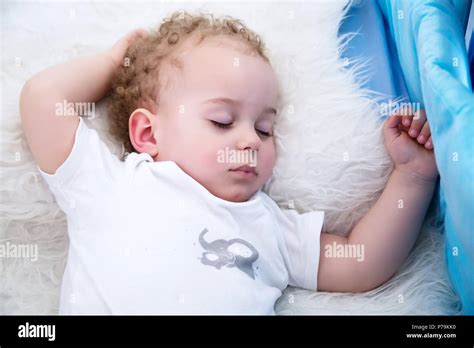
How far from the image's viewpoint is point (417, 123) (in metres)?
1.08

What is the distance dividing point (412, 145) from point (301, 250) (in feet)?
0.74

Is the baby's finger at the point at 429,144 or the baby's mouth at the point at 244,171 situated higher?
the baby's finger at the point at 429,144

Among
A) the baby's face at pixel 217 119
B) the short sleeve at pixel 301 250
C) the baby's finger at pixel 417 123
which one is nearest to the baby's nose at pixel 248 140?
the baby's face at pixel 217 119

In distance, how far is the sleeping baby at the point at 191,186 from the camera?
3.15 feet

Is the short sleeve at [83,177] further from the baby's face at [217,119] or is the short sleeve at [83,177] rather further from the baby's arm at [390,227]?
the baby's arm at [390,227]

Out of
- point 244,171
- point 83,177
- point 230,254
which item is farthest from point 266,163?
Result: point 83,177

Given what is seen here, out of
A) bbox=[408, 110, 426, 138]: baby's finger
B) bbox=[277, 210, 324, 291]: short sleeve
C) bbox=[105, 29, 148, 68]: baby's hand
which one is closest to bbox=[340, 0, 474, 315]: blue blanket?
bbox=[408, 110, 426, 138]: baby's finger

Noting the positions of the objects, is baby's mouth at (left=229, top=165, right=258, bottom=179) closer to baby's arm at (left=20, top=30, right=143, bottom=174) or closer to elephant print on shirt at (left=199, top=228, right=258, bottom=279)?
elephant print on shirt at (left=199, top=228, right=258, bottom=279)

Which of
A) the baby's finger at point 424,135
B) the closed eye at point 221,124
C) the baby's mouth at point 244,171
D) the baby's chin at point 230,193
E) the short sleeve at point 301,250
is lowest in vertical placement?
the short sleeve at point 301,250
